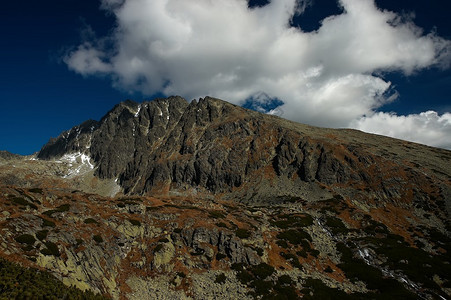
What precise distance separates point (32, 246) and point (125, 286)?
1369 cm

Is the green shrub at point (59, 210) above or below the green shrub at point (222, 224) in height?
above

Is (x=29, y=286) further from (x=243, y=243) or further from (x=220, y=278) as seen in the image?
(x=243, y=243)

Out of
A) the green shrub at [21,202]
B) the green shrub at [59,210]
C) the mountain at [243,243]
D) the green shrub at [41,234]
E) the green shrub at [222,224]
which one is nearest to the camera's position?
the green shrub at [41,234]

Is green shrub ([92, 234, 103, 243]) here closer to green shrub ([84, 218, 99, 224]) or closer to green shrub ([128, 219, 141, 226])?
green shrub ([84, 218, 99, 224])

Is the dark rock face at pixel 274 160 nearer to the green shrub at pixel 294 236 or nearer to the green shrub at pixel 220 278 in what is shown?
the green shrub at pixel 294 236

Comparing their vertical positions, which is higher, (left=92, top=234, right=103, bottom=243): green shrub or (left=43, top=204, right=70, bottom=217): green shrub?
(left=43, top=204, right=70, bottom=217): green shrub

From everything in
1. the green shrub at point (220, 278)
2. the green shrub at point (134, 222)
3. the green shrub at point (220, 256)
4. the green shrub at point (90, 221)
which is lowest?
the green shrub at point (220, 278)

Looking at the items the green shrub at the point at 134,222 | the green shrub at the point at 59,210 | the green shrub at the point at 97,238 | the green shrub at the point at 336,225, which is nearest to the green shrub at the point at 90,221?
the green shrub at the point at 97,238

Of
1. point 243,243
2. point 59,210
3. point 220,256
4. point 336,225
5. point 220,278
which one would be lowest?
point 336,225

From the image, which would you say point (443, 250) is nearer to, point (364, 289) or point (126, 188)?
point (364, 289)

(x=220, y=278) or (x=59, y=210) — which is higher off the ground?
(x=59, y=210)

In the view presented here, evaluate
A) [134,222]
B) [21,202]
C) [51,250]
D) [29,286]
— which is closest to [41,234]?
[51,250]

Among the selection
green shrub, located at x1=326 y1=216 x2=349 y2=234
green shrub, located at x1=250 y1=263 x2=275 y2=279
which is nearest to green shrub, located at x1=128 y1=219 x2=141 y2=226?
green shrub, located at x1=250 y1=263 x2=275 y2=279

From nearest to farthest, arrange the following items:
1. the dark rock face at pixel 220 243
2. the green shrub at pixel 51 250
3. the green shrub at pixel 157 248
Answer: the green shrub at pixel 51 250 < the green shrub at pixel 157 248 < the dark rock face at pixel 220 243
